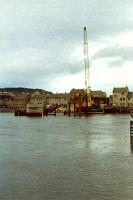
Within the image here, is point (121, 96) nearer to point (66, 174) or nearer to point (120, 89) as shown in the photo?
point (120, 89)

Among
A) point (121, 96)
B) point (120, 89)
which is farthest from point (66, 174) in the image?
point (120, 89)

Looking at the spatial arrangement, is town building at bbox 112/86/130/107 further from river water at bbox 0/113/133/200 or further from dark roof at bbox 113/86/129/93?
river water at bbox 0/113/133/200

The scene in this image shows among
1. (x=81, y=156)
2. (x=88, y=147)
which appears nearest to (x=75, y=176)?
(x=81, y=156)

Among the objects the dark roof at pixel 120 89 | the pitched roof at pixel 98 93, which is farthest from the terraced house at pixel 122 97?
the pitched roof at pixel 98 93

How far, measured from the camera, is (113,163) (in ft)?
101

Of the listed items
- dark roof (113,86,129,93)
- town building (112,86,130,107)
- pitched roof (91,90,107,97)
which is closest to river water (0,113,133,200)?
town building (112,86,130,107)

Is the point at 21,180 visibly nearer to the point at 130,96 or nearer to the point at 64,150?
the point at 64,150

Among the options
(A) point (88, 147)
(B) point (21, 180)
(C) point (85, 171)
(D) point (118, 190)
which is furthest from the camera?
(A) point (88, 147)

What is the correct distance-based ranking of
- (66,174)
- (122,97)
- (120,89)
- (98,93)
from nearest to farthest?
1. (66,174)
2. (122,97)
3. (120,89)
4. (98,93)

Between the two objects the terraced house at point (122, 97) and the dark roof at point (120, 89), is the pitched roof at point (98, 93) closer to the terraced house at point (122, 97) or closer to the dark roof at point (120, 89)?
the terraced house at point (122, 97)

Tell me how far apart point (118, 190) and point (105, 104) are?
165 m

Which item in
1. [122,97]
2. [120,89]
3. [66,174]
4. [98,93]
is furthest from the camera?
[98,93]

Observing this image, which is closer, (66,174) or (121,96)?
(66,174)

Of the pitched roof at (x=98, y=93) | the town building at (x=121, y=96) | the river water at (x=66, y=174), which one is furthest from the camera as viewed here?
the pitched roof at (x=98, y=93)
